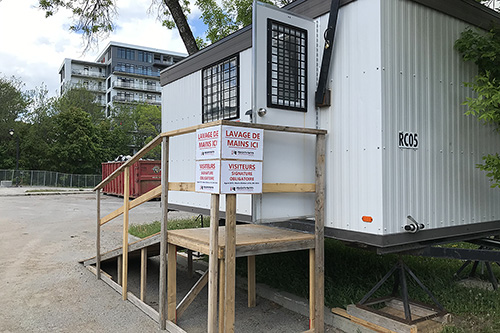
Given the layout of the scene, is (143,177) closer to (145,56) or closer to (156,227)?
(156,227)

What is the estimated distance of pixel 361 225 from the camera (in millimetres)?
3992

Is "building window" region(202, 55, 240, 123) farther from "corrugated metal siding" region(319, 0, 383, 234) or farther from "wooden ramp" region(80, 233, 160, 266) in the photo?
"wooden ramp" region(80, 233, 160, 266)

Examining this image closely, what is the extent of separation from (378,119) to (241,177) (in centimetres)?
140

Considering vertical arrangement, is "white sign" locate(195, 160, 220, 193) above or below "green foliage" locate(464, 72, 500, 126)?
below

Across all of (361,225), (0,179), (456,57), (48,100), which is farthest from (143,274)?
(48,100)

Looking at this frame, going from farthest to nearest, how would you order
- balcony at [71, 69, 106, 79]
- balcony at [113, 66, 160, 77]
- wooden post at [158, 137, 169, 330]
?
balcony at [71, 69, 106, 79], balcony at [113, 66, 160, 77], wooden post at [158, 137, 169, 330]

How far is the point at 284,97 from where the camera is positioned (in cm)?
432

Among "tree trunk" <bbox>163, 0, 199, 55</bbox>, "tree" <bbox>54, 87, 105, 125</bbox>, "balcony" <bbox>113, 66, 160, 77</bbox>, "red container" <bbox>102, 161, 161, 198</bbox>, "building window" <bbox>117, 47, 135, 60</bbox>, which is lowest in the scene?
"red container" <bbox>102, 161, 161, 198</bbox>

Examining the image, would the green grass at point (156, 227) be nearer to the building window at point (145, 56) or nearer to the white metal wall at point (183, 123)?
the white metal wall at point (183, 123)

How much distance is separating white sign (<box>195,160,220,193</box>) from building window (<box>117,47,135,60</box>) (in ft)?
225

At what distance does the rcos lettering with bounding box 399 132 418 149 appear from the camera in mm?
3987

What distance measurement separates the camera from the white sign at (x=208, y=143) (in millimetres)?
3734

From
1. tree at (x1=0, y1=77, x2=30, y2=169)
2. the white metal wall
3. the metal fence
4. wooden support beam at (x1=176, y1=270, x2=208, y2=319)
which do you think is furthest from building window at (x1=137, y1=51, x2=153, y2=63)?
wooden support beam at (x1=176, y1=270, x2=208, y2=319)

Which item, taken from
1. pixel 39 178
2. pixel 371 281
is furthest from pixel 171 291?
pixel 39 178
